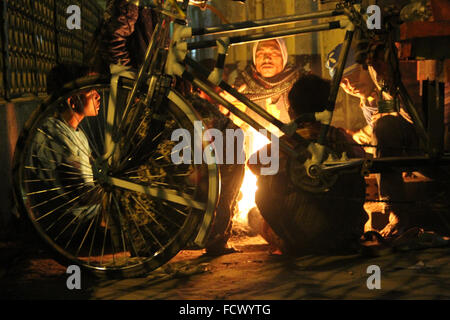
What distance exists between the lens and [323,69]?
12.3 m

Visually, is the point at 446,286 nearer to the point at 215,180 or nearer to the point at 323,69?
the point at 215,180

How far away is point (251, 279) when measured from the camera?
435 centimetres

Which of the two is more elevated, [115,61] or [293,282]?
[115,61]

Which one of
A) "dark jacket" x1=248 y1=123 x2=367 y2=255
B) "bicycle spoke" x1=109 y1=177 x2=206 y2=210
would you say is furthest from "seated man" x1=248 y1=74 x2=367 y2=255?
"bicycle spoke" x1=109 y1=177 x2=206 y2=210

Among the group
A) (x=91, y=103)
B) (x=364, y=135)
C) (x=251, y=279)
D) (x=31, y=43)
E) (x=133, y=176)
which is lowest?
(x=251, y=279)

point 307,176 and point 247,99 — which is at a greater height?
point 247,99

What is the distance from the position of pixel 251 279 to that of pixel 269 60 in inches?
298

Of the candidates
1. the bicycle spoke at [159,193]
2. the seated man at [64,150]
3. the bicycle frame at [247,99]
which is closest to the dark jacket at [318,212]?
the bicycle frame at [247,99]

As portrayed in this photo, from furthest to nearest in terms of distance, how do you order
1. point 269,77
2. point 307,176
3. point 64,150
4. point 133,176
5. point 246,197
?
point 269,77 → point 246,197 → point 64,150 → point 133,176 → point 307,176

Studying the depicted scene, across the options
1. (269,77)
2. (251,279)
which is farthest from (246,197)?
(269,77)

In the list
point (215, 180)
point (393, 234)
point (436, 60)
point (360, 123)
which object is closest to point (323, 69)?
point (360, 123)

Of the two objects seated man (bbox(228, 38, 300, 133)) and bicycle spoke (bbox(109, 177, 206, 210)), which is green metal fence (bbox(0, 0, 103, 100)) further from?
seated man (bbox(228, 38, 300, 133))

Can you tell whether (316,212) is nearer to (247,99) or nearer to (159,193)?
(247,99)

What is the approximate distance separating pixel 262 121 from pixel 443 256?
1850 mm
